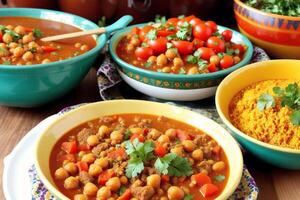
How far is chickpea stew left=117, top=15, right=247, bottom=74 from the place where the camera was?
182cm

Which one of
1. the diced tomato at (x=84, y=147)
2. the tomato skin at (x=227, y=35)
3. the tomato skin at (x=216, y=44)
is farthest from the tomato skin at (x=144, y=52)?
the diced tomato at (x=84, y=147)

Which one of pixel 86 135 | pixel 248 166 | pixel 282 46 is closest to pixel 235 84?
pixel 248 166

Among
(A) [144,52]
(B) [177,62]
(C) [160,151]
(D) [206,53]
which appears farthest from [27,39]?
(C) [160,151]

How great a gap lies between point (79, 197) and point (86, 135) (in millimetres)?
264

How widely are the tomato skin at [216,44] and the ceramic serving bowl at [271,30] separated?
0.88 ft

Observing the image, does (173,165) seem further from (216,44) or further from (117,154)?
(216,44)

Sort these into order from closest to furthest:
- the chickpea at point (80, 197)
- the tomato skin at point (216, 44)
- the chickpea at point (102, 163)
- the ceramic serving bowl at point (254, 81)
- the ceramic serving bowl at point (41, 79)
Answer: the chickpea at point (80, 197), the chickpea at point (102, 163), the ceramic serving bowl at point (254, 81), the ceramic serving bowl at point (41, 79), the tomato skin at point (216, 44)

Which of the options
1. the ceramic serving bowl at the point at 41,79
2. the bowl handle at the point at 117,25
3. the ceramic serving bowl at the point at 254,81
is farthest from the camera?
the bowl handle at the point at 117,25

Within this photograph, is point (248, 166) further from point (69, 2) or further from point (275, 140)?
point (69, 2)

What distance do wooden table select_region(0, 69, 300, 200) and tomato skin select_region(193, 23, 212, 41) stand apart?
45cm

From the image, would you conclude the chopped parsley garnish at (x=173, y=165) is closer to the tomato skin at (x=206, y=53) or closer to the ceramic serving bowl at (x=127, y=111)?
the ceramic serving bowl at (x=127, y=111)

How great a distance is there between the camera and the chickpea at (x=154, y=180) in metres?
1.29

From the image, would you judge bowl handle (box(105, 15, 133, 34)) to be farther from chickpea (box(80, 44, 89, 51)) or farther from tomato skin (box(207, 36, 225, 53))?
tomato skin (box(207, 36, 225, 53))

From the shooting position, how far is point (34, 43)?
1829 mm
